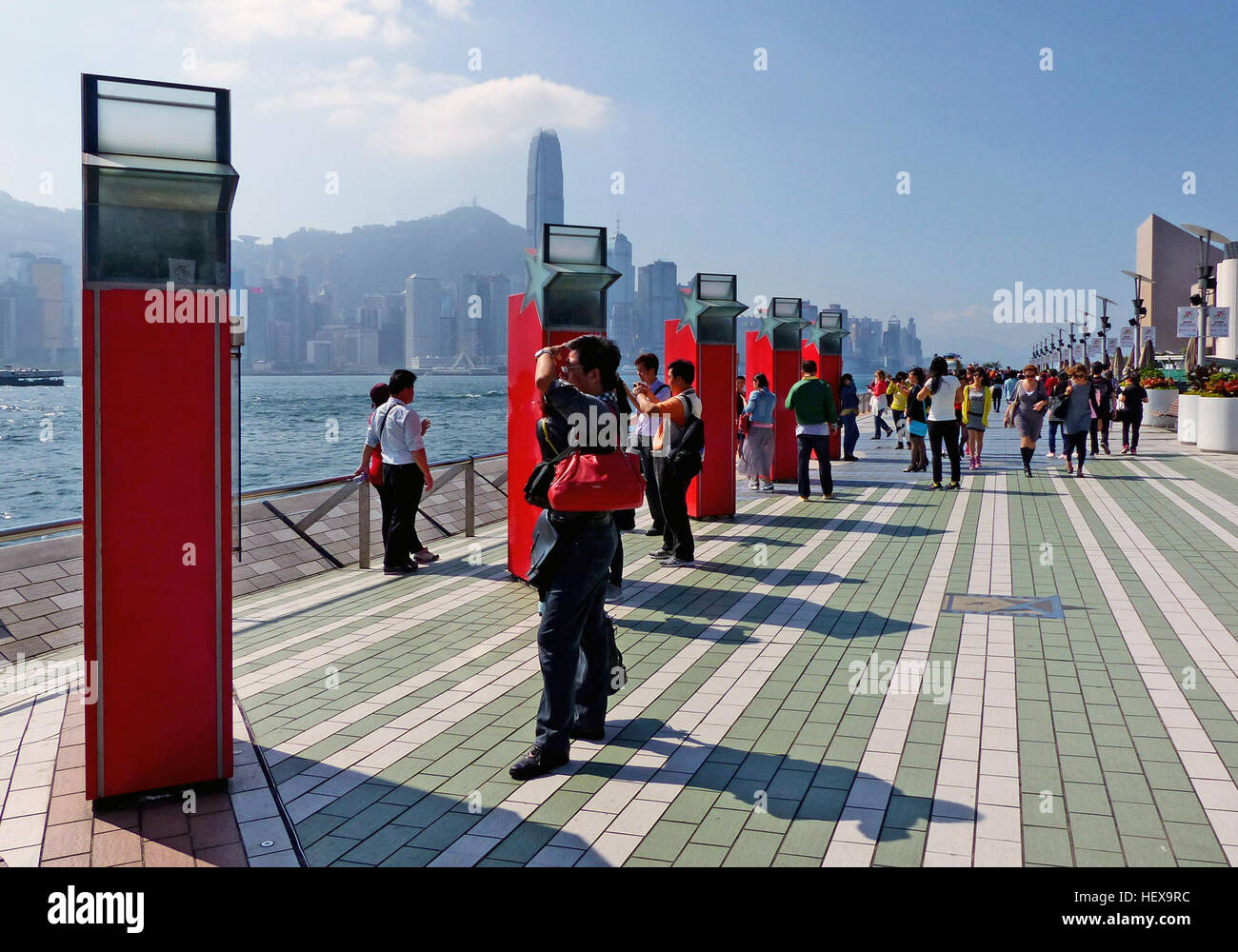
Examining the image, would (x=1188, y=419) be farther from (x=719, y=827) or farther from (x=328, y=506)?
(x=719, y=827)

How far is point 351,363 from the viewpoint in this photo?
133500 mm

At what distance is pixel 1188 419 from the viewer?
23516 mm

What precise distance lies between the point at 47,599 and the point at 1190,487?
1473 cm

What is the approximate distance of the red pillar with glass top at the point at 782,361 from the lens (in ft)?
51.3

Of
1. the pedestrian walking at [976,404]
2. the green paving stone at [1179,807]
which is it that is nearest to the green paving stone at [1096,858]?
the green paving stone at [1179,807]

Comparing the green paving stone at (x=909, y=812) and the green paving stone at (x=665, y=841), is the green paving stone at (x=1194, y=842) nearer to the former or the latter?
the green paving stone at (x=909, y=812)

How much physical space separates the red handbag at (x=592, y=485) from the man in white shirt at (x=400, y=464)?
4777 millimetres

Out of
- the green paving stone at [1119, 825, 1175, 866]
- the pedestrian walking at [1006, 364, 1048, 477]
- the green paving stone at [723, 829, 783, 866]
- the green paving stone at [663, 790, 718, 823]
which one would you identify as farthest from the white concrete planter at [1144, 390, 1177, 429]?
the green paving stone at [723, 829, 783, 866]

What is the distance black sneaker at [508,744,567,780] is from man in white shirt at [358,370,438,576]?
4.77m

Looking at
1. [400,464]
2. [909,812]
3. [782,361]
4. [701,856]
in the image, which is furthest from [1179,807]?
[782,361]

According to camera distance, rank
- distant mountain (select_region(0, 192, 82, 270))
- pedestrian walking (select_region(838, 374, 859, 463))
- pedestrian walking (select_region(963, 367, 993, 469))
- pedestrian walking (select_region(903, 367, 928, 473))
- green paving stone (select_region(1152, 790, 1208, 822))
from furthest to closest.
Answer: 1. distant mountain (select_region(0, 192, 82, 270))
2. pedestrian walking (select_region(838, 374, 859, 463))
3. pedestrian walking (select_region(963, 367, 993, 469))
4. pedestrian walking (select_region(903, 367, 928, 473))
5. green paving stone (select_region(1152, 790, 1208, 822))

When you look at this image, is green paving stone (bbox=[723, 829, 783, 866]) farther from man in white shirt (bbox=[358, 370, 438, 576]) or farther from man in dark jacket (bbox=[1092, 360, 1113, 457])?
man in dark jacket (bbox=[1092, 360, 1113, 457])

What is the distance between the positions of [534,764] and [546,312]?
453 centimetres

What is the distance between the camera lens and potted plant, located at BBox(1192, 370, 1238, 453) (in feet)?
68.0
